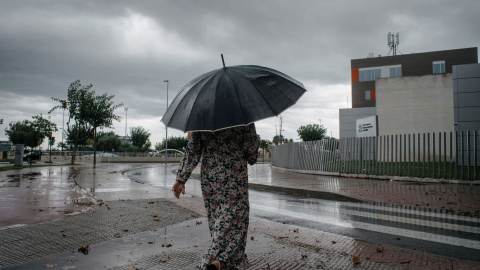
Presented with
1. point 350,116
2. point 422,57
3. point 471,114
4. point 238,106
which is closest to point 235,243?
point 238,106

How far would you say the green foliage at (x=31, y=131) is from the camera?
153ft

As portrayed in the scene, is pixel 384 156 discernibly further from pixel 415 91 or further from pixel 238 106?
pixel 415 91

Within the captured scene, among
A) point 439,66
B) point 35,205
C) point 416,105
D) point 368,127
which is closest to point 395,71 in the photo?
point 439,66

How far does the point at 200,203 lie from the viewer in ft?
27.1

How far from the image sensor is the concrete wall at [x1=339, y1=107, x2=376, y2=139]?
46719 mm

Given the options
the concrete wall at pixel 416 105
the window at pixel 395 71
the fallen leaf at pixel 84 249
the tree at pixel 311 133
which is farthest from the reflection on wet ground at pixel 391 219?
the tree at pixel 311 133

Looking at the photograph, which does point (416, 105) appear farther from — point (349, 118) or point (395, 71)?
→ point (395, 71)

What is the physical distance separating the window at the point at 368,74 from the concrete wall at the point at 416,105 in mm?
24785

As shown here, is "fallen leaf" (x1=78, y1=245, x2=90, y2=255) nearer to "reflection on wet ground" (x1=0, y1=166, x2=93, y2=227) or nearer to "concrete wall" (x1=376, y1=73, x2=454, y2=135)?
"reflection on wet ground" (x1=0, y1=166, x2=93, y2=227)

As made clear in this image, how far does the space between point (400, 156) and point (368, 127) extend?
36.4 ft

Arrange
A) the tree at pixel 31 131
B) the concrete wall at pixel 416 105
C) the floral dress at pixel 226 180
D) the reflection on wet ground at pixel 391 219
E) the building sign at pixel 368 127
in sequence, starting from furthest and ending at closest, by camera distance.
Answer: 1. the tree at pixel 31 131
2. the concrete wall at pixel 416 105
3. the building sign at pixel 368 127
4. the reflection on wet ground at pixel 391 219
5. the floral dress at pixel 226 180

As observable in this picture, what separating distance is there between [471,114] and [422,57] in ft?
113

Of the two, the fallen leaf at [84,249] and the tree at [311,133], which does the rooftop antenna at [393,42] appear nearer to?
the tree at [311,133]

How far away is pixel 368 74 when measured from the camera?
52125mm
